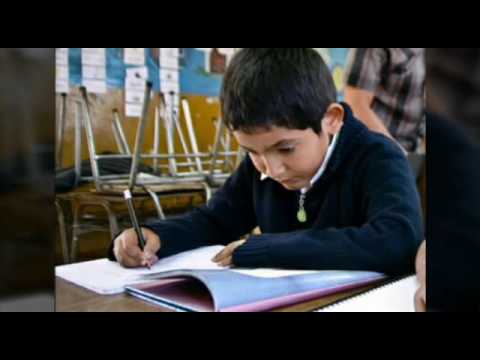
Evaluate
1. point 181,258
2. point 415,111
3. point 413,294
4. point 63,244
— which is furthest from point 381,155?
point 63,244

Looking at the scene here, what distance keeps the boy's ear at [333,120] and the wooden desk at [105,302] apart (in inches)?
8.2

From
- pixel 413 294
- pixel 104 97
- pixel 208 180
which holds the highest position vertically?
pixel 104 97

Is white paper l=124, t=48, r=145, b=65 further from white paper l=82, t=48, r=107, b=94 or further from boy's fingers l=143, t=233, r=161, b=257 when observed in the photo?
boy's fingers l=143, t=233, r=161, b=257

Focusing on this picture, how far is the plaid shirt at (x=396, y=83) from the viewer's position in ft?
2.14

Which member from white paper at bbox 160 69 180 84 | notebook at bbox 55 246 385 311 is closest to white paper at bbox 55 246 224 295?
notebook at bbox 55 246 385 311

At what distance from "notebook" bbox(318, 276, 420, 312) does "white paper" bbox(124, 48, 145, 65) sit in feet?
1.11

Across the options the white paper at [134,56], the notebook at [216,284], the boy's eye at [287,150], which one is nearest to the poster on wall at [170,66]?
the white paper at [134,56]

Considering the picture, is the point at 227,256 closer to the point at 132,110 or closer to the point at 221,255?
the point at 221,255

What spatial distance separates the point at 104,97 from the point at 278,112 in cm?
21

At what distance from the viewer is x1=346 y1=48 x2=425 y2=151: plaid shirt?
0.65 meters
